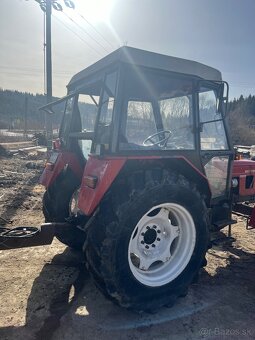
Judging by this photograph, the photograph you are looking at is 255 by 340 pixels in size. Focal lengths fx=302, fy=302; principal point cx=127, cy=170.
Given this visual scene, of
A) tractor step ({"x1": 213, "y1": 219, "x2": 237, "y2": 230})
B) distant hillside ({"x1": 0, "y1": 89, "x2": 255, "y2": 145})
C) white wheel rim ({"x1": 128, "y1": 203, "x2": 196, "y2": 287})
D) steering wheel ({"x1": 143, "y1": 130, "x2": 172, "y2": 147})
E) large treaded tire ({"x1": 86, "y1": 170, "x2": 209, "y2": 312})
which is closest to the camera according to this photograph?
large treaded tire ({"x1": 86, "y1": 170, "x2": 209, "y2": 312})

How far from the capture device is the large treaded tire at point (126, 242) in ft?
8.29

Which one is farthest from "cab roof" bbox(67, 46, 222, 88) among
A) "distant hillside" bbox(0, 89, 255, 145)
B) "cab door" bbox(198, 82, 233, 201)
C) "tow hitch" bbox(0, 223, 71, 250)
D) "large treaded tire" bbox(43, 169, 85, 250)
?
"distant hillside" bbox(0, 89, 255, 145)

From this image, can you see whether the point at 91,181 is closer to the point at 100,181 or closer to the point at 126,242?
the point at 100,181

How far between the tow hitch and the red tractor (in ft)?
0.42

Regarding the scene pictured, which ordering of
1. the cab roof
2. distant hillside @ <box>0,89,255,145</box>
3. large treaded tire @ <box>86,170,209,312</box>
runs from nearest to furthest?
large treaded tire @ <box>86,170,209,312</box>
the cab roof
distant hillside @ <box>0,89,255,145</box>

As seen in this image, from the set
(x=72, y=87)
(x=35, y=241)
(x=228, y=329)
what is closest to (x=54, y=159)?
(x=72, y=87)

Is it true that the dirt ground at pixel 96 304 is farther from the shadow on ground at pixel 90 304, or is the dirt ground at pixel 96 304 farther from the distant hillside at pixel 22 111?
the distant hillside at pixel 22 111

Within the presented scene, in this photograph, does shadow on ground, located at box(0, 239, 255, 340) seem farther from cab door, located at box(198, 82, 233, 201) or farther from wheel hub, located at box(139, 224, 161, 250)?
cab door, located at box(198, 82, 233, 201)

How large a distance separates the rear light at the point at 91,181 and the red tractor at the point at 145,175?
0.06ft

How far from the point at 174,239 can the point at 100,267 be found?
3.05 ft

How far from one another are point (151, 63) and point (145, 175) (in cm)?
105

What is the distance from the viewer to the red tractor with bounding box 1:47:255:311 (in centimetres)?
260

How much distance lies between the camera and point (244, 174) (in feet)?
14.2

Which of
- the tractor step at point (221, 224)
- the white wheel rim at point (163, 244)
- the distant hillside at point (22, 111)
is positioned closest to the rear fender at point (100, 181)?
the white wheel rim at point (163, 244)
